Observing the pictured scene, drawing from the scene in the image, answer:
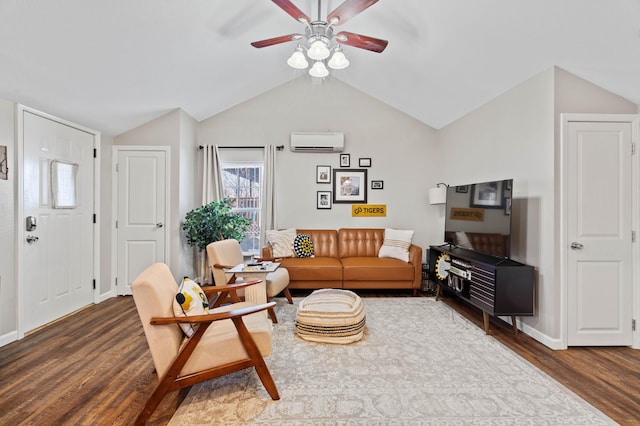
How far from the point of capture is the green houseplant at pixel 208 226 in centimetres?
422

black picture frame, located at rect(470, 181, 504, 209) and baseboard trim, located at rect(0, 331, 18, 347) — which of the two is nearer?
baseboard trim, located at rect(0, 331, 18, 347)

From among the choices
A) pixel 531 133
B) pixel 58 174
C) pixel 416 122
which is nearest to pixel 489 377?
pixel 531 133

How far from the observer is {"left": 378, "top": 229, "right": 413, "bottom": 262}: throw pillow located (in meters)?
4.42

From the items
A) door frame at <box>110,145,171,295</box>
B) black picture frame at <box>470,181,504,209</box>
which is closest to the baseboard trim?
door frame at <box>110,145,171,295</box>

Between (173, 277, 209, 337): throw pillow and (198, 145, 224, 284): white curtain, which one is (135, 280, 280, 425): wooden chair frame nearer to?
(173, 277, 209, 337): throw pillow

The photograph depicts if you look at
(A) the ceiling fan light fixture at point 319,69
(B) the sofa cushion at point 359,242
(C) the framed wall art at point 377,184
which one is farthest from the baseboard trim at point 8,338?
(C) the framed wall art at point 377,184

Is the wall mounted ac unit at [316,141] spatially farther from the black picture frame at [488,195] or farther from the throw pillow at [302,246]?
the black picture frame at [488,195]

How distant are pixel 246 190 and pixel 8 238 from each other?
2889mm

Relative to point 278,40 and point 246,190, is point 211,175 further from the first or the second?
point 278,40

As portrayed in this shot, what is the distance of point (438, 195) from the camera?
15.2ft

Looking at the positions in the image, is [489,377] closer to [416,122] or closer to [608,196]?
Result: [608,196]

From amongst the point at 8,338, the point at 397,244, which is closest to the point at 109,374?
the point at 8,338

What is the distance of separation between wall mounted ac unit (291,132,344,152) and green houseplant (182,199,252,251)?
5.08ft

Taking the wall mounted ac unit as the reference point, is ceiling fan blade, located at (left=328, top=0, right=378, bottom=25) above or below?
above
